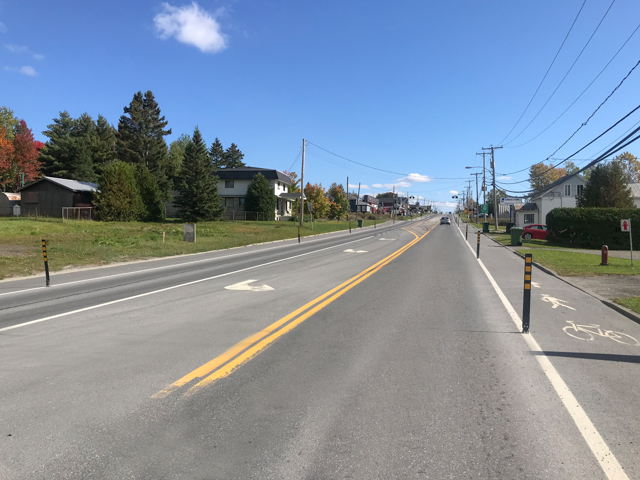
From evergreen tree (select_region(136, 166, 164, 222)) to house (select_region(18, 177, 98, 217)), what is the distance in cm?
463

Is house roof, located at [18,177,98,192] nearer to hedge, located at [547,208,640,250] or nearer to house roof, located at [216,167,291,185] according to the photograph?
house roof, located at [216,167,291,185]

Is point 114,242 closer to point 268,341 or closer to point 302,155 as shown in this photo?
point 268,341

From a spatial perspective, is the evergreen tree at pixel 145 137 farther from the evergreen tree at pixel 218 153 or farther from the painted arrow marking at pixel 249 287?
the painted arrow marking at pixel 249 287

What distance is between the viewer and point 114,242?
2523 centimetres

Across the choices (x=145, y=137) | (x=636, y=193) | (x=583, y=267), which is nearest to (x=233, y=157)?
(x=145, y=137)

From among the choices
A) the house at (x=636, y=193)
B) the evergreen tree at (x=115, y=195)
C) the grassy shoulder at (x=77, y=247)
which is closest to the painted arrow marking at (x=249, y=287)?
the grassy shoulder at (x=77, y=247)

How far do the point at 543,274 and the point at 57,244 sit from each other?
22.6 metres

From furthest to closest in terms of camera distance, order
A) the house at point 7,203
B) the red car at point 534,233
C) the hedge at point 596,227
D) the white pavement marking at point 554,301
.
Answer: the house at point 7,203, the red car at point 534,233, the hedge at point 596,227, the white pavement marking at point 554,301

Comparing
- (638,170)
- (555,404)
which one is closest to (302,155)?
(555,404)

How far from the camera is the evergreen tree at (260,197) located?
59.2m

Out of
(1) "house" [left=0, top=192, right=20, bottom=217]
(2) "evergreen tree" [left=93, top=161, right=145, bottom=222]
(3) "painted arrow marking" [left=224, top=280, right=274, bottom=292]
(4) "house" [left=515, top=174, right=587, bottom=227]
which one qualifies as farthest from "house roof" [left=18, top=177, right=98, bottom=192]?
(4) "house" [left=515, top=174, right=587, bottom=227]

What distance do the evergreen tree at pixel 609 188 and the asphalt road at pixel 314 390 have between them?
116 ft

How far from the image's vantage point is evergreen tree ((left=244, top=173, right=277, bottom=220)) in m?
59.2

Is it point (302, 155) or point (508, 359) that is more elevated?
point (302, 155)
